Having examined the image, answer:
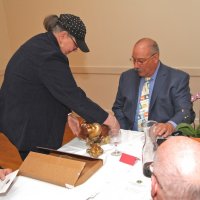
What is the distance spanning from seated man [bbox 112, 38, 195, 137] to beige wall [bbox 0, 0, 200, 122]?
4.93 feet

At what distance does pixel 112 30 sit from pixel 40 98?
2460mm

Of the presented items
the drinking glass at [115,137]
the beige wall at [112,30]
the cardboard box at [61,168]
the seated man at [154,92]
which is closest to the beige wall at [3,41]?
the beige wall at [112,30]

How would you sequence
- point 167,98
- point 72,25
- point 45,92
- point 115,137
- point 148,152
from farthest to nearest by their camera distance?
point 167,98 → point 45,92 → point 72,25 → point 115,137 → point 148,152

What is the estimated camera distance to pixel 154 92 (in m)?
2.65

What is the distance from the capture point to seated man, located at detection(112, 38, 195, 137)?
262cm

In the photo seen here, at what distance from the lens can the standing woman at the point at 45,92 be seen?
2.12 meters

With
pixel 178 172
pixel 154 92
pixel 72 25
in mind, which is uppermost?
pixel 72 25

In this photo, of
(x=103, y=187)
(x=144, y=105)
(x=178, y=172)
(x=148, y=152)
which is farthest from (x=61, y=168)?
(x=144, y=105)

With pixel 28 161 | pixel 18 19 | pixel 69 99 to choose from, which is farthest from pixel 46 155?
pixel 18 19

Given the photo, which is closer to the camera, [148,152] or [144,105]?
[148,152]

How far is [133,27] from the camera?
168 inches

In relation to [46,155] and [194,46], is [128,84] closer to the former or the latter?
[46,155]

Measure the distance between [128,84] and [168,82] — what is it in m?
0.37

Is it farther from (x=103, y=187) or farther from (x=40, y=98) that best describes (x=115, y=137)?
(x=40, y=98)
